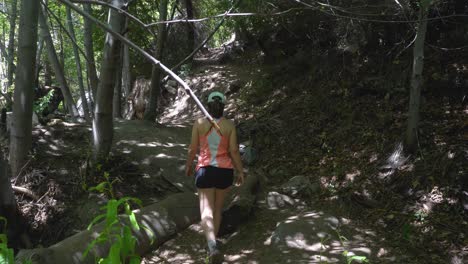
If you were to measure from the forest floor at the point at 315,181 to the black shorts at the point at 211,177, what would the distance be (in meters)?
0.88

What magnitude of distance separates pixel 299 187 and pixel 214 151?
6.94 feet

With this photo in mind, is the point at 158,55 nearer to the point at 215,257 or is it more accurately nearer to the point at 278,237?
the point at 278,237

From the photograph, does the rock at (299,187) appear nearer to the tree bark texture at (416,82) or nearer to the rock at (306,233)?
the rock at (306,233)

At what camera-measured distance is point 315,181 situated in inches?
232

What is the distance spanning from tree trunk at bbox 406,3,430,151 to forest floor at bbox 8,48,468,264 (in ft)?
0.71

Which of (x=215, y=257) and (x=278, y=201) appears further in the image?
(x=278, y=201)

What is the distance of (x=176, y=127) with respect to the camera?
9.59 meters

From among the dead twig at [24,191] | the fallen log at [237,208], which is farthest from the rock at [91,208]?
the fallen log at [237,208]

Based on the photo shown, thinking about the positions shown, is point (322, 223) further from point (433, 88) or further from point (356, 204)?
point (433, 88)

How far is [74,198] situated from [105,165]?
2.25 ft

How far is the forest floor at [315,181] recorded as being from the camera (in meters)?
4.25

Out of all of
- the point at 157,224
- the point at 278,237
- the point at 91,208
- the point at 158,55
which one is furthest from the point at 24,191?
the point at 158,55

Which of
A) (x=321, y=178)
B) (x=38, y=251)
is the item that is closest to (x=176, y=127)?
(x=321, y=178)

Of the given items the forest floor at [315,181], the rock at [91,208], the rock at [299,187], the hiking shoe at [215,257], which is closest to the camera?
the hiking shoe at [215,257]
